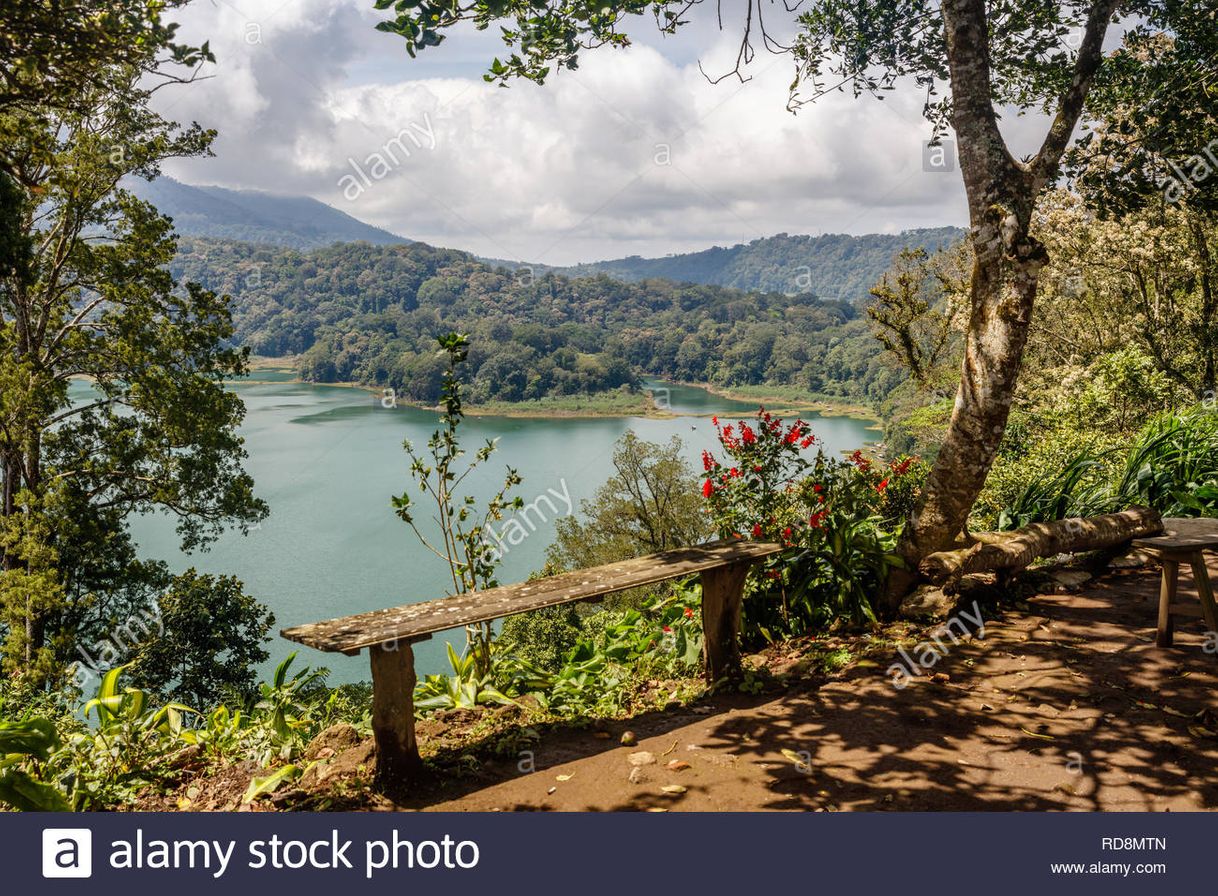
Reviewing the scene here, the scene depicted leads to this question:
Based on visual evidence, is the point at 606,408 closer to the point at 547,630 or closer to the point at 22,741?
the point at 547,630

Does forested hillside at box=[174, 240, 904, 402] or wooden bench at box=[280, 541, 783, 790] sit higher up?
forested hillside at box=[174, 240, 904, 402]

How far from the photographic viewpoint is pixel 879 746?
3.20m

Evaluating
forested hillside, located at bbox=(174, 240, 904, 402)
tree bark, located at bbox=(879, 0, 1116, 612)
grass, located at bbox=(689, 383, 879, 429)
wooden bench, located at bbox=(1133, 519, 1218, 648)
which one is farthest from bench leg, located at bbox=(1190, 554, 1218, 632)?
forested hillside, located at bbox=(174, 240, 904, 402)

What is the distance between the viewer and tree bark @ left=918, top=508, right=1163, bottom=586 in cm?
443

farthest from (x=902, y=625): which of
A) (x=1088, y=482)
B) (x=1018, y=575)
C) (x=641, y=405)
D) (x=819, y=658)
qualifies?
(x=641, y=405)

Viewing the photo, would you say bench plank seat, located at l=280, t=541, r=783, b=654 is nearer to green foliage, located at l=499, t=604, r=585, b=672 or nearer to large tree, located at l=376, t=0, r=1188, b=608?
large tree, located at l=376, t=0, r=1188, b=608

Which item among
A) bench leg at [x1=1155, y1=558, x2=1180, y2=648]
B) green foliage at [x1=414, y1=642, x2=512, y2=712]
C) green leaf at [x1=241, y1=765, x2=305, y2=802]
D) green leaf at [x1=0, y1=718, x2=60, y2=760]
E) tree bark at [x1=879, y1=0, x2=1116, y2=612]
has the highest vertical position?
tree bark at [x1=879, y1=0, x2=1116, y2=612]

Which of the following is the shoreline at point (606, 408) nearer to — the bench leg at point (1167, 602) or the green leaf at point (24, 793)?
the bench leg at point (1167, 602)

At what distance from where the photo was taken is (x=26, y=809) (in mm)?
2359

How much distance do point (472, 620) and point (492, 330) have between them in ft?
279

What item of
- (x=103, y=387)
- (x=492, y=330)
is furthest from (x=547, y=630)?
(x=492, y=330)

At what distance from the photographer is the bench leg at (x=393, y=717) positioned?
9.41 feet

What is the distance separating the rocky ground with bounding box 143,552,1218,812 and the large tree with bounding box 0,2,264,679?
36.4 ft

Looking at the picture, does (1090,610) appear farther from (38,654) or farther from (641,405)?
(641,405)
